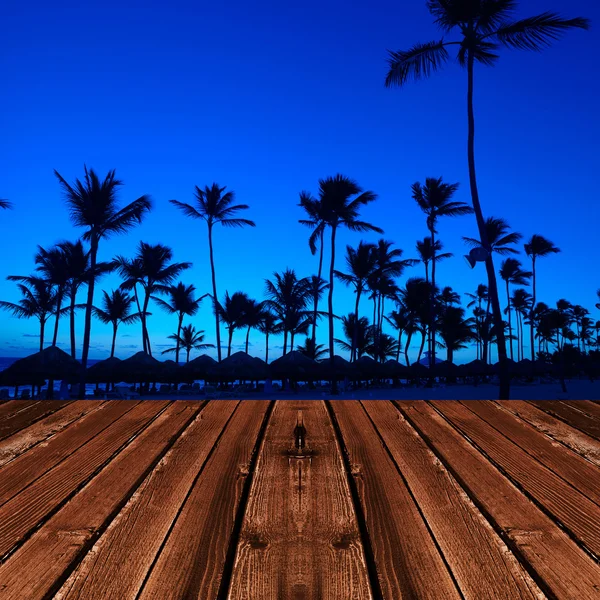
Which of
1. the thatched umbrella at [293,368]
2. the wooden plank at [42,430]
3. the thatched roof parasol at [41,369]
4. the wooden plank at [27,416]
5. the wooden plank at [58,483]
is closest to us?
the wooden plank at [58,483]

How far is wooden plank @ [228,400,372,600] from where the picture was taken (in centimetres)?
120

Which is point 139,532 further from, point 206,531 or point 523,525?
point 523,525

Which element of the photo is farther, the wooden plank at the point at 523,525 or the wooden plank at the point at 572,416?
the wooden plank at the point at 572,416

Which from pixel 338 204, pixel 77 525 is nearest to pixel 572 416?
pixel 77 525

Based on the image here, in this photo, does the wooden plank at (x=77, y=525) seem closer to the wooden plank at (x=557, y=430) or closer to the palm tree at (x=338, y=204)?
the wooden plank at (x=557, y=430)

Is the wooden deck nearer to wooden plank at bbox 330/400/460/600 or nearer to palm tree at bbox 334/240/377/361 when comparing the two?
wooden plank at bbox 330/400/460/600

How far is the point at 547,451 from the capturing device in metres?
2.12

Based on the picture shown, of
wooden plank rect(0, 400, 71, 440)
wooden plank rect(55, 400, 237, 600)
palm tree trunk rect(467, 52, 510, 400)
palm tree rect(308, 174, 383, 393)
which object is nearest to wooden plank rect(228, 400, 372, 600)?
wooden plank rect(55, 400, 237, 600)

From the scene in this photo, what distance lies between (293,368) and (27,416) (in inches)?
1184

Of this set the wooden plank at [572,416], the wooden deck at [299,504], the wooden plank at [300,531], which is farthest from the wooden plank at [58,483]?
the wooden plank at [572,416]

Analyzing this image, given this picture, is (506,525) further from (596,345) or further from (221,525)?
(596,345)

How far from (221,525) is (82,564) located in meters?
0.37

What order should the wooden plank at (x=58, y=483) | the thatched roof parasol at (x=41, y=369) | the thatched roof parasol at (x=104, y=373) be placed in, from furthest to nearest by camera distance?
the thatched roof parasol at (x=104, y=373)
the thatched roof parasol at (x=41, y=369)
the wooden plank at (x=58, y=483)

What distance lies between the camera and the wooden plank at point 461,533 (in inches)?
47.8
